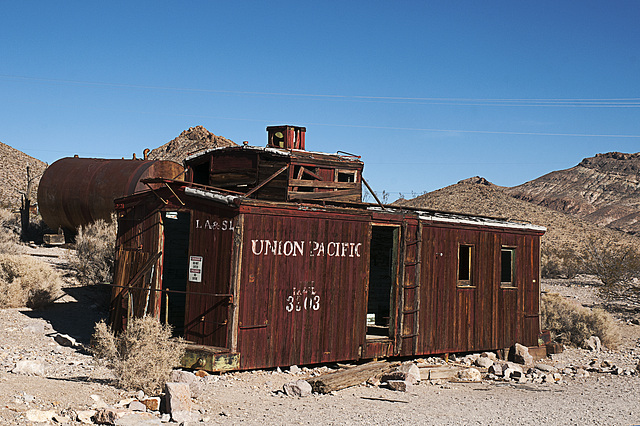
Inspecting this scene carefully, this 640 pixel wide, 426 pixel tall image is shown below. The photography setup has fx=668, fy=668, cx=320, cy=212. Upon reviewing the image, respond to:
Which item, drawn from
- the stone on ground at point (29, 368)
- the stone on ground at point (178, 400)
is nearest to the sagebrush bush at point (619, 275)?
the stone on ground at point (178, 400)

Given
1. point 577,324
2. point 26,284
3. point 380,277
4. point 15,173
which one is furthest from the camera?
point 15,173

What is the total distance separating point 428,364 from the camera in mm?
13859

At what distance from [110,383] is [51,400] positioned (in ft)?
4.87

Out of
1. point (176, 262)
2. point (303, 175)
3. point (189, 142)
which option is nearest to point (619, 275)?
point (303, 175)

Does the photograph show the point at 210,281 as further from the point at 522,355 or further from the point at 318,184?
the point at 522,355

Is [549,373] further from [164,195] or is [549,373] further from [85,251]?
[85,251]

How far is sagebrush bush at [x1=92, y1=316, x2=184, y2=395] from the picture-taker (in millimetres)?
9609

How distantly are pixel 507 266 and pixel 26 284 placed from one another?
11.9m

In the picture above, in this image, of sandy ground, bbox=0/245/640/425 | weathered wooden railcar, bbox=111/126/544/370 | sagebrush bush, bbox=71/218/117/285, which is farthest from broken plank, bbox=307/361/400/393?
sagebrush bush, bbox=71/218/117/285

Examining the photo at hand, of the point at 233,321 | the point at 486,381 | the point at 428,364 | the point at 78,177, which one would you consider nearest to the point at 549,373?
the point at 486,381

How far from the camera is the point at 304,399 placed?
10398mm

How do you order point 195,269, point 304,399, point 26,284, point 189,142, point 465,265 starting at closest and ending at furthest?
point 304,399 → point 195,269 → point 465,265 → point 26,284 → point 189,142

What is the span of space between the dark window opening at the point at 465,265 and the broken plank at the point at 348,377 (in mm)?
3344

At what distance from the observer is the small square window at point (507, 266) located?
53.0 feet
